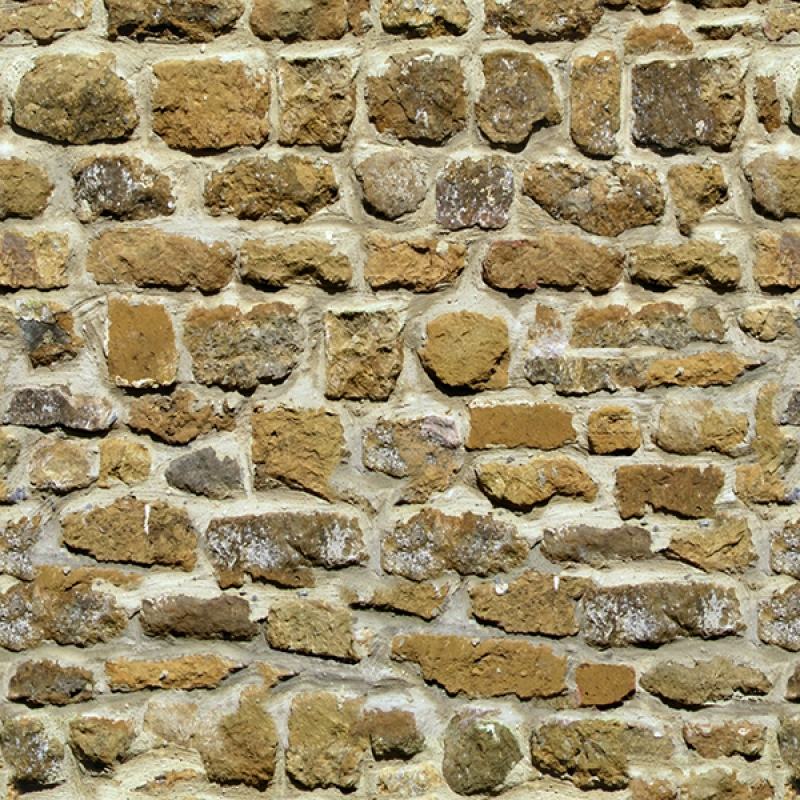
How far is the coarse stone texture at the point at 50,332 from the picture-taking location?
217cm

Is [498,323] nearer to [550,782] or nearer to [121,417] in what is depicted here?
[121,417]

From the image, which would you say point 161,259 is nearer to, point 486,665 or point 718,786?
point 486,665

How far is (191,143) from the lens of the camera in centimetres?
214

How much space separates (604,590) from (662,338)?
56cm

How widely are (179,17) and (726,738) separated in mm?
1952

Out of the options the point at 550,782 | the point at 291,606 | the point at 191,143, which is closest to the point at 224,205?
the point at 191,143

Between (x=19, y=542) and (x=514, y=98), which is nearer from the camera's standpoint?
(x=514, y=98)

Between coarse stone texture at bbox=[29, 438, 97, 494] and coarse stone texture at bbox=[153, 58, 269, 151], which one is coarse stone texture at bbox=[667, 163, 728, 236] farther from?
coarse stone texture at bbox=[29, 438, 97, 494]

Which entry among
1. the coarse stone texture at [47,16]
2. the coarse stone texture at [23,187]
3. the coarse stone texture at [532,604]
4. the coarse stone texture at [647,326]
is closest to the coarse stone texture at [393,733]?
the coarse stone texture at [532,604]

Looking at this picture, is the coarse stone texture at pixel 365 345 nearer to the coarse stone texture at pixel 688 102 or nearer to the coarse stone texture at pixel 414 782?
the coarse stone texture at pixel 688 102

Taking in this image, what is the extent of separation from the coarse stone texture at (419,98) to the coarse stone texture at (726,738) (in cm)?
139

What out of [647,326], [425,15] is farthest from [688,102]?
[425,15]

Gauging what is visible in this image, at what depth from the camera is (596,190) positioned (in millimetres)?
2107

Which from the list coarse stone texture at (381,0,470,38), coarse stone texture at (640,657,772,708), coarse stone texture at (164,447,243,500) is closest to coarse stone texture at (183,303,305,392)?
coarse stone texture at (164,447,243,500)
